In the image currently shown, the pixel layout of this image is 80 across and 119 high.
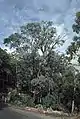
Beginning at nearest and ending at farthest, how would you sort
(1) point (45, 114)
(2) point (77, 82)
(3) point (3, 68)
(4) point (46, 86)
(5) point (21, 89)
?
(1) point (45, 114)
(2) point (77, 82)
(4) point (46, 86)
(5) point (21, 89)
(3) point (3, 68)

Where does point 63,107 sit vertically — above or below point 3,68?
below

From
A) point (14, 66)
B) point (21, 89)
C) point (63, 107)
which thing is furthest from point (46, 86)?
point (14, 66)

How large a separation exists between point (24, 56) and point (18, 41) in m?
3.09

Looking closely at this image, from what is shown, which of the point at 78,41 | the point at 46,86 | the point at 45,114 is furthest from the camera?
the point at 46,86

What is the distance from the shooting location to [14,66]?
57000mm

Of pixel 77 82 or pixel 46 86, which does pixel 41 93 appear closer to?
pixel 46 86

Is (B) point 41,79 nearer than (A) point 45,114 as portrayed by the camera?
No

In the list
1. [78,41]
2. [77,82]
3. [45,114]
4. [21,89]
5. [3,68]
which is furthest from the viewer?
[3,68]

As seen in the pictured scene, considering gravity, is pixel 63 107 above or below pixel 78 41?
below

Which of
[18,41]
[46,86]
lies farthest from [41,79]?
[18,41]

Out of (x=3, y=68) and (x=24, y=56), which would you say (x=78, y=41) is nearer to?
(x=24, y=56)

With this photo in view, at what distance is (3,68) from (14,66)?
2.52m

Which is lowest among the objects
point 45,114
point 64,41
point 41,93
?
point 45,114

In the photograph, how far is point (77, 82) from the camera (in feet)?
138
